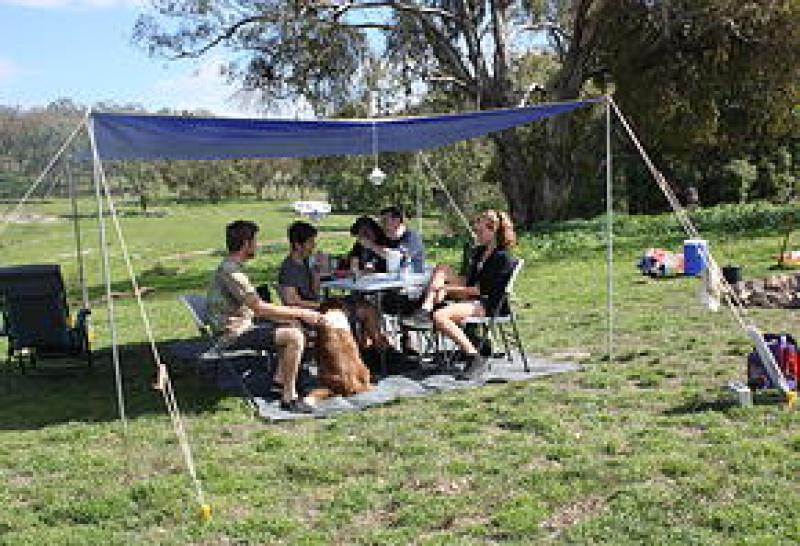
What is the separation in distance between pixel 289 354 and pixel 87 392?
1645mm

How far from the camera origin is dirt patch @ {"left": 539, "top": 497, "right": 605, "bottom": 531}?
3428 mm

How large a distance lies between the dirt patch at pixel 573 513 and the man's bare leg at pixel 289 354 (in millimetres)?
2194

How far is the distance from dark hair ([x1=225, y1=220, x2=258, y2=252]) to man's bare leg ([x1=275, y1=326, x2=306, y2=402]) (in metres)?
0.55

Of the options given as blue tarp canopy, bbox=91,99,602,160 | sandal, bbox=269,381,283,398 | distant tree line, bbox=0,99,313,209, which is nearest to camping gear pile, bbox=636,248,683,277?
blue tarp canopy, bbox=91,99,602,160

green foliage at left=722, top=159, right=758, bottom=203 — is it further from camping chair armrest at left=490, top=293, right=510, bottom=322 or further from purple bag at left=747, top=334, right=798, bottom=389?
purple bag at left=747, top=334, right=798, bottom=389

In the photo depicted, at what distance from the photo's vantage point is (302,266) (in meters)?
6.33

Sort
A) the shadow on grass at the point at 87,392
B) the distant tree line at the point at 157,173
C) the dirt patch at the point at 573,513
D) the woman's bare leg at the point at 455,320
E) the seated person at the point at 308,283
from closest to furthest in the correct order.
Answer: the dirt patch at the point at 573,513, the shadow on grass at the point at 87,392, the woman's bare leg at the point at 455,320, the seated person at the point at 308,283, the distant tree line at the point at 157,173

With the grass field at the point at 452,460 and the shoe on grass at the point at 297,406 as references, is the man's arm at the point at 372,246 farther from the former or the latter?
the shoe on grass at the point at 297,406

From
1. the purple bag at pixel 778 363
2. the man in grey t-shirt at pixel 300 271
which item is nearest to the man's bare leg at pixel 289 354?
the man in grey t-shirt at pixel 300 271

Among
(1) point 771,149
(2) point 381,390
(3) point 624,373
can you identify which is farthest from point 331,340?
(1) point 771,149

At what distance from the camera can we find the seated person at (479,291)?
5.84 meters

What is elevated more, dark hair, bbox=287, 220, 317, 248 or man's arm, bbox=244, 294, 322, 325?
dark hair, bbox=287, 220, 317, 248

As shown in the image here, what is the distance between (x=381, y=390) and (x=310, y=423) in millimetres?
720

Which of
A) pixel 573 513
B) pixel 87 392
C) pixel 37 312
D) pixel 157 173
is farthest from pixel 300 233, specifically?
pixel 157 173
